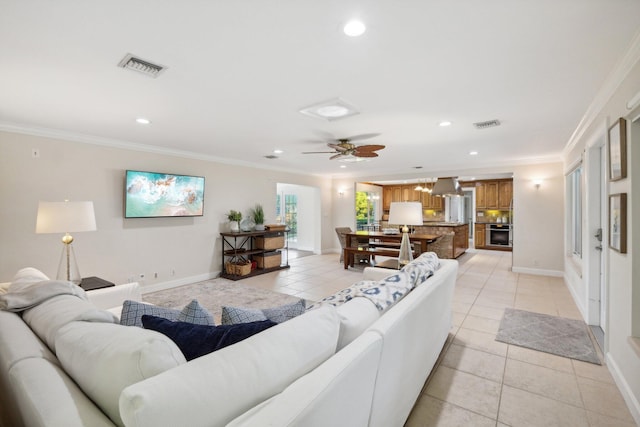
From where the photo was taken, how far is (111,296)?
2.58 metres

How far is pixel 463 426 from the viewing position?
1.88 metres

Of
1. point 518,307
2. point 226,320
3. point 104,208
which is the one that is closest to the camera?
point 226,320

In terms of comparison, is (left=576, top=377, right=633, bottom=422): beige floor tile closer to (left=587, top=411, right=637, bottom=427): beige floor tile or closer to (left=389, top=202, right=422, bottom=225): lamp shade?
(left=587, top=411, right=637, bottom=427): beige floor tile

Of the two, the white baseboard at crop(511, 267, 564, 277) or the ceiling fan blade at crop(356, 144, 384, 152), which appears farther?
the white baseboard at crop(511, 267, 564, 277)

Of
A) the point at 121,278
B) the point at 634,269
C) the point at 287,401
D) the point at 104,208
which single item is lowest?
the point at 121,278

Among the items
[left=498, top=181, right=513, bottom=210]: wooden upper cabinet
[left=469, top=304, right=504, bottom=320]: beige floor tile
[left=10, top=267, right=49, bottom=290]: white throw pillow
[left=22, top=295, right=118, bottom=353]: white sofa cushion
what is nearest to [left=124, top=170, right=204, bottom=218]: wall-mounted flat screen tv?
[left=10, top=267, right=49, bottom=290]: white throw pillow

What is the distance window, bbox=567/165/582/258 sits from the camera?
4.82 metres

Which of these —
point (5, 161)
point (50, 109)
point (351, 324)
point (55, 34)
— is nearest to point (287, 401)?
point (351, 324)

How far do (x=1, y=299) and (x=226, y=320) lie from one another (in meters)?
1.26

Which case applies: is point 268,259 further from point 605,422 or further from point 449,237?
point 605,422

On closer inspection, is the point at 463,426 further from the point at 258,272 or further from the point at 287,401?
the point at 258,272

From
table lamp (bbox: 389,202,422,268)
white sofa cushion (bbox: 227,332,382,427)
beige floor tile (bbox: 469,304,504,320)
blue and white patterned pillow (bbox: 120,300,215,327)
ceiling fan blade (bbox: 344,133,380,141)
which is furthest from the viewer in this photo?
ceiling fan blade (bbox: 344,133,380,141)

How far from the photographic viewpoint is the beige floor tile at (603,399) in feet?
6.57

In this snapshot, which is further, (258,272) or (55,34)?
(258,272)
